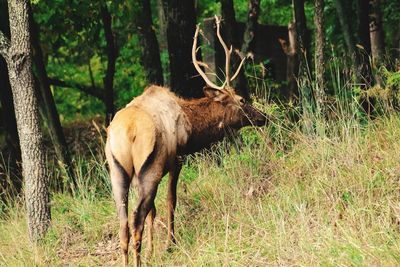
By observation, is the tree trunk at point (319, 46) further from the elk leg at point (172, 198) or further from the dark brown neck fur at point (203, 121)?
the elk leg at point (172, 198)

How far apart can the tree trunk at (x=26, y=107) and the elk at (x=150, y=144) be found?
1315 millimetres

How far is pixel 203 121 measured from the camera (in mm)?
7719

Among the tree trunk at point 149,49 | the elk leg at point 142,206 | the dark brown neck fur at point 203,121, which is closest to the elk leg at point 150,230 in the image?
the elk leg at point 142,206

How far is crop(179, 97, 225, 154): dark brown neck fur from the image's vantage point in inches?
296

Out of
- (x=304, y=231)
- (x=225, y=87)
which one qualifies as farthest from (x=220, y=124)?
(x=304, y=231)

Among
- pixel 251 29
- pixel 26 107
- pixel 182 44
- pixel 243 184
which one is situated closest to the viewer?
pixel 26 107

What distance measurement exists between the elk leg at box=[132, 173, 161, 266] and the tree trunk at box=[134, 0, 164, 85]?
5.39 meters

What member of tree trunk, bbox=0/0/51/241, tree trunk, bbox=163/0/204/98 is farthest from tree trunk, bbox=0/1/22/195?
tree trunk, bbox=0/0/51/241

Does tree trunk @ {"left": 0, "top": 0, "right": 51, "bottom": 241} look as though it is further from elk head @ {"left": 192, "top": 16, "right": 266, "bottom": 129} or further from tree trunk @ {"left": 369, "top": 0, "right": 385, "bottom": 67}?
tree trunk @ {"left": 369, "top": 0, "right": 385, "bottom": 67}

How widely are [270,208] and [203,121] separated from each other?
49.3 inches

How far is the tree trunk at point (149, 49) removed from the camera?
467 inches

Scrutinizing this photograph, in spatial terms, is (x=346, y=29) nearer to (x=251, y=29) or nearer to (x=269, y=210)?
(x=251, y=29)

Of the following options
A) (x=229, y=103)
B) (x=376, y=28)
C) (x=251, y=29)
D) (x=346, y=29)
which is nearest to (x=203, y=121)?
(x=229, y=103)

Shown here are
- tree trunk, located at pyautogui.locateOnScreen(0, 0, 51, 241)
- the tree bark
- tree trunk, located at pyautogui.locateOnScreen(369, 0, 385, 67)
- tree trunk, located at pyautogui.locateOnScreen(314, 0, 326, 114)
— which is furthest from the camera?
tree trunk, located at pyautogui.locateOnScreen(369, 0, 385, 67)
